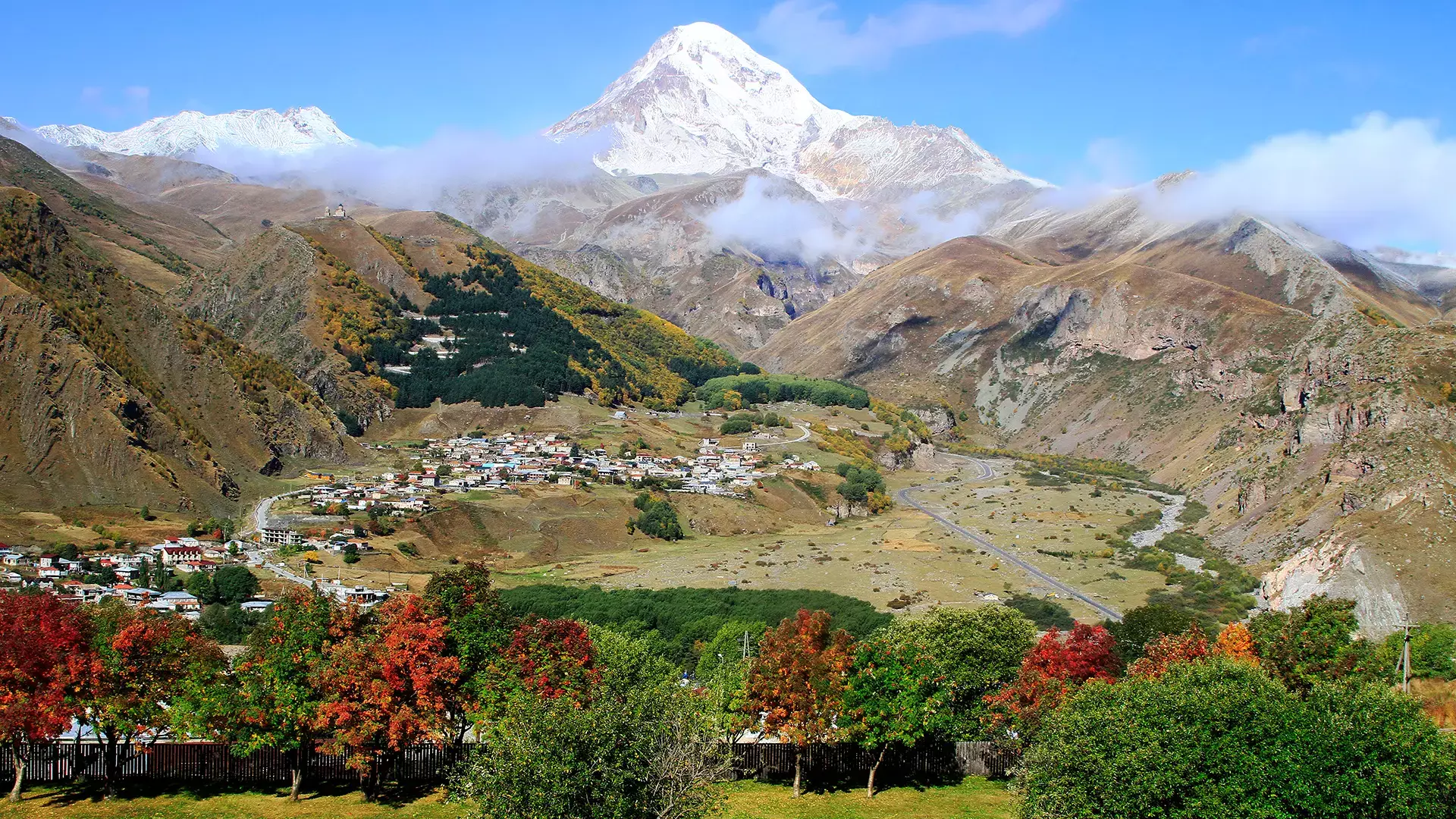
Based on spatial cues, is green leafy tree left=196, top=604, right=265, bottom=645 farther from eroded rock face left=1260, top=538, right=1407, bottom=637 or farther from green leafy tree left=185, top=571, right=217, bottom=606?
eroded rock face left=1260, top=538, right=1407, bottom=637

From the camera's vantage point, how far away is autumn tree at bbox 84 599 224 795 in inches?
1355

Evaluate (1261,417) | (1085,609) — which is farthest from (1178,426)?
(1085,609)

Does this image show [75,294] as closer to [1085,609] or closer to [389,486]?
[389,486]

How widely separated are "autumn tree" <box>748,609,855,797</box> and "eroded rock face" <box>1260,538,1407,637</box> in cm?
4172

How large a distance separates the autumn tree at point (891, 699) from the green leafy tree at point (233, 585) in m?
45.7

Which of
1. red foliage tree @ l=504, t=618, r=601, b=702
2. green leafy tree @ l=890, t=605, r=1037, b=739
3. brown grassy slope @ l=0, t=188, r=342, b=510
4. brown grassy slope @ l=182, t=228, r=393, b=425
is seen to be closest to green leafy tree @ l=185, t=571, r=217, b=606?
brown grassy slope @ l=0, t=188, r=342, b=510

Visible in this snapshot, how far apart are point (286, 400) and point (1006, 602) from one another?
85203 millimetres

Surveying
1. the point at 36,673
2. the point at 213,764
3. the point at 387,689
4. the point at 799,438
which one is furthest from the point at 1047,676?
the point at 799,438

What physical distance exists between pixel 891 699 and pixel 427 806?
16.5 m

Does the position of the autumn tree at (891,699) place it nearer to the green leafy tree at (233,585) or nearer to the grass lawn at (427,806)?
the grass lawn at (427,806)

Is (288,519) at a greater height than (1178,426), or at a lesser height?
lesser

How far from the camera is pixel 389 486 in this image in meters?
109

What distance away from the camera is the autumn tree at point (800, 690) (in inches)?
1539

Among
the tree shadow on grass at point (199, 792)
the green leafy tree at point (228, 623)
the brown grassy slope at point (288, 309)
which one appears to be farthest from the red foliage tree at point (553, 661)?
the brown grassy slope at point (288, 309)
